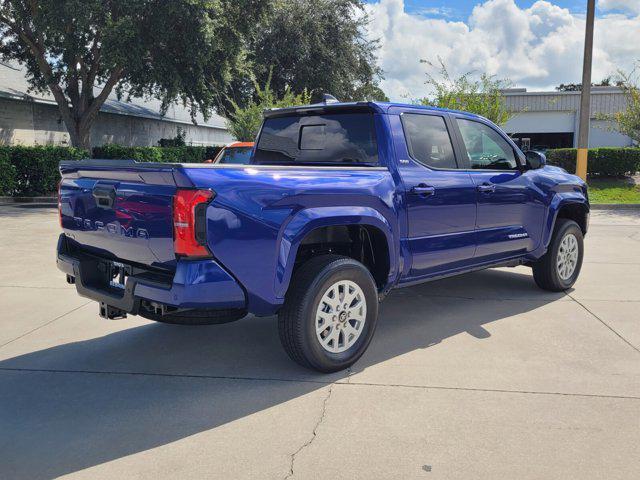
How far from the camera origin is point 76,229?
4.32 meters

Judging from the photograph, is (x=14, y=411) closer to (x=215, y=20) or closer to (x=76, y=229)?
(x=76, y=229)

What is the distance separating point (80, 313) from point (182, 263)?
2870 mm

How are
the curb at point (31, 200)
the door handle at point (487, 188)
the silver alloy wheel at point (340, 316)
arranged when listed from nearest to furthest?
the silver alloy wheel at point (340, 316) → the door handle at point (487, 188) → the curb at point (31, 200)

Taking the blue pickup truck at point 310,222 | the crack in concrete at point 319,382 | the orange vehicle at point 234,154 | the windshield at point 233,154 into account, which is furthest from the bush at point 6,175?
the crack in concrete at point 319,382

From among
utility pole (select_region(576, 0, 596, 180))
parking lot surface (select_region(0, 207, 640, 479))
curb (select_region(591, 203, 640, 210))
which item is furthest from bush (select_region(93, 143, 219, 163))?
parking lot surface (select_region(0, 207, 640, 479))

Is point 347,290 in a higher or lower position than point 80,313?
higher

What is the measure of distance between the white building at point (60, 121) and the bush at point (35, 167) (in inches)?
179

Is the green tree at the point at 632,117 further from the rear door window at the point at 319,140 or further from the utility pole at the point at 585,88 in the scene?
the rear door window at the point at 319,140

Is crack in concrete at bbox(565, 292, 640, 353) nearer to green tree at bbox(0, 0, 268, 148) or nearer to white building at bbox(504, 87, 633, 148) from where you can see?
green tree at bbox(0, 0, 268, 148)

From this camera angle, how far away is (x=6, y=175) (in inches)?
664

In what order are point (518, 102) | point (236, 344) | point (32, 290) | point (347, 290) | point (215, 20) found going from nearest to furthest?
point (347, 290), point (236, 344), point (32, 290), point (215, 20), point (518, 102)

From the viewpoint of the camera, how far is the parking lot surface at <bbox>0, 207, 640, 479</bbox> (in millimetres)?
3057

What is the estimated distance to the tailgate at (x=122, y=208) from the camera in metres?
3.54

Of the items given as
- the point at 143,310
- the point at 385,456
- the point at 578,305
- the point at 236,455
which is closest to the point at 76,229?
the point at 143,310
